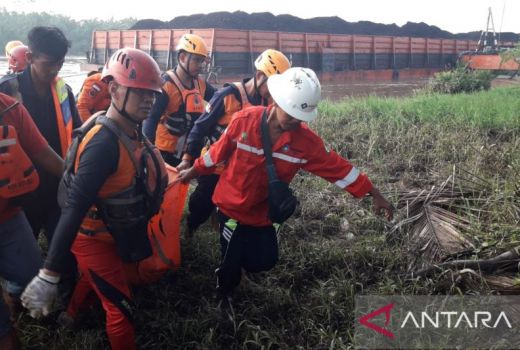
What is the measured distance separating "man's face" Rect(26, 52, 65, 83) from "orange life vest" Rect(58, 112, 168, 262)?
835 millimetres

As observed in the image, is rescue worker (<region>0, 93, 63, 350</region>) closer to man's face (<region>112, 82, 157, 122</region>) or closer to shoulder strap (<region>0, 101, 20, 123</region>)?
shoulder strap (<region>0, 101, 20, 123</region>)

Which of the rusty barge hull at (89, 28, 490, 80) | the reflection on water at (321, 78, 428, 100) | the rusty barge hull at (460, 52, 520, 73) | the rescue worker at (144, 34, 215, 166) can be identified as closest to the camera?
the rescue worker at (144, 34, 215, 166)

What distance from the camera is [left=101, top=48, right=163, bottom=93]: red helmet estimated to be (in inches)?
90.7

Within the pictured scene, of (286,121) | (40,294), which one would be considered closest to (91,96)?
(286,121)

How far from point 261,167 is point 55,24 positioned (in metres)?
34.4

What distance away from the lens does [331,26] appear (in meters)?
20.8

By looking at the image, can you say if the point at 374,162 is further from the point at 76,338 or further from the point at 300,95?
the point at 76,338

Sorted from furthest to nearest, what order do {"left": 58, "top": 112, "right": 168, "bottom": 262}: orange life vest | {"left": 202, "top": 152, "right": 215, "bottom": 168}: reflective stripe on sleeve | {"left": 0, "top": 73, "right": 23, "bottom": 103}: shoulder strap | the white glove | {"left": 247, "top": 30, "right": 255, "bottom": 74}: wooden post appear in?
{"left": 247, "top": 30, "right": 255, "bottom": 74}: wooden post < {"left": 202, "top": 152, "right": 215, "bottom": 168}: reflective stripe on sleeve < {"left": 0, "top": 73, "right": 23, "bottom": 103}: shoulder strap < {"left": 58, "top": 112, "right": 168, "bottom": 262}: orange life vest < the white glove

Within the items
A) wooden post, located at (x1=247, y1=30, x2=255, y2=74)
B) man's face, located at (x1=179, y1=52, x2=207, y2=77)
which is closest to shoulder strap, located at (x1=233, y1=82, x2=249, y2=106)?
man's face, located at (x1=179, y1=52, x2=207, y2=77)

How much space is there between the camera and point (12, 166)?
2.18 m

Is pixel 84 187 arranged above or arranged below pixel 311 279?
above

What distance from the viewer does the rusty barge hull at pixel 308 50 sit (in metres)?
11.5

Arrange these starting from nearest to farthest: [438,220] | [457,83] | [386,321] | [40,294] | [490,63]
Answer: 1. [40,294]
2. [386,321]
3. [438,220]
4. [457,83]
5. [490,63]

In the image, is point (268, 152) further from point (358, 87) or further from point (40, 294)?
point (358, 87)
